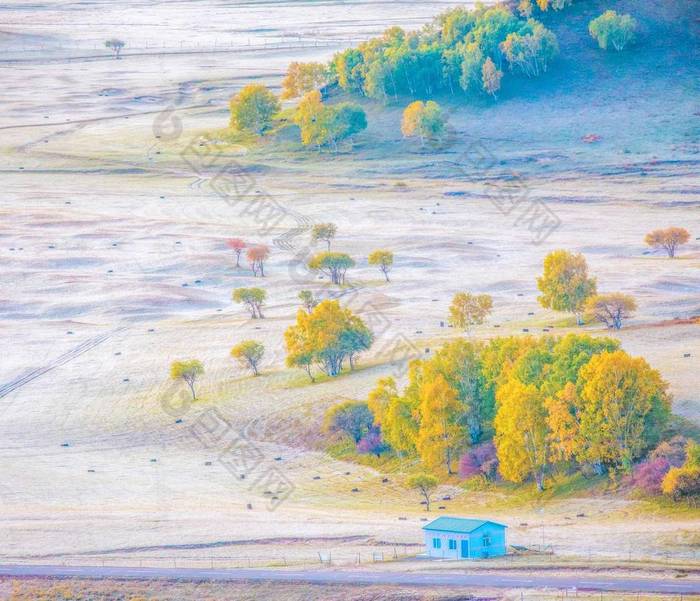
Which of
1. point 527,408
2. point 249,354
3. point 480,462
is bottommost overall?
point 480,462

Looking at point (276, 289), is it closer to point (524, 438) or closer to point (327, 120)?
point (327, 120)

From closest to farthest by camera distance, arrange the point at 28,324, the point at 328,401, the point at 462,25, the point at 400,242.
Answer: the point at 328,401, the point at 28,324, the point at 400,242, the point at 462,25

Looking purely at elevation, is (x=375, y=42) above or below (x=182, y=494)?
above

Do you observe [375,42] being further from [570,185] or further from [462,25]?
[570,185]

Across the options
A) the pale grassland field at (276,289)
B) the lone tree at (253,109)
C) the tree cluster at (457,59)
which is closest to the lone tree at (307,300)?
the pale grassland field at (276,289)

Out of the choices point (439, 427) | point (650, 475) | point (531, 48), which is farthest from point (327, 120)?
point (650, 475)

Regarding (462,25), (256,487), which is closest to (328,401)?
(256,487)

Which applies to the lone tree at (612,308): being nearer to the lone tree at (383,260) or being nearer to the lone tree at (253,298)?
the lone tree at (253,298)
